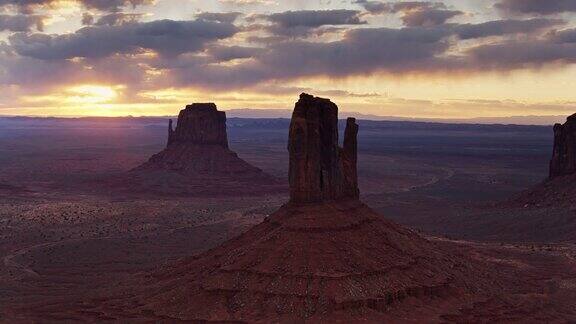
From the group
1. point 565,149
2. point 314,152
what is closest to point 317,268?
point 314,152

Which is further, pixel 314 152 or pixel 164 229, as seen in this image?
pixel 164 229

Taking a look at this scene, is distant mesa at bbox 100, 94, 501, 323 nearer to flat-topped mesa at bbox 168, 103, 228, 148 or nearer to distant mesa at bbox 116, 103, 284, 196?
distant mesa at bbox 116, 103, 284, 196

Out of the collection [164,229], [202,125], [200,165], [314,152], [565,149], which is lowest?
[164,229]

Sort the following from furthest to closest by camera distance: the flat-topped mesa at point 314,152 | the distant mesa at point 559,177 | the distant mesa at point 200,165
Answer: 1. the distant mesa at point 200,165
2. the distant mesa at point 559,177
3. the flat-topped mesa at point 314,152

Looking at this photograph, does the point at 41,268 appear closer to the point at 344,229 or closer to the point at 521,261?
the point at 344,229

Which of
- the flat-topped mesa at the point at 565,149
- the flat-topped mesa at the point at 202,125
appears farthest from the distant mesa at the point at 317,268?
the flat-topped mesa at the point at 202,125

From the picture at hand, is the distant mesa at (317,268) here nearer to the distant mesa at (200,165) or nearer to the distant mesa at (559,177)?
the distant mesa at (559,177)

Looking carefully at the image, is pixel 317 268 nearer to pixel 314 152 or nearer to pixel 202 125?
pixel 314 152
